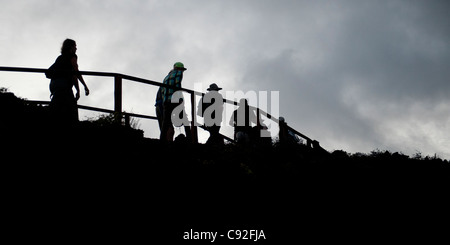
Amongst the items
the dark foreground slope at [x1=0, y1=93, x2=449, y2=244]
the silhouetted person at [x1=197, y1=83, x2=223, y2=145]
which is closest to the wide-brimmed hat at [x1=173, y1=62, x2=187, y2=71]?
the silhouetted person at [x1=197, y1=83, x2=223, y2=145]

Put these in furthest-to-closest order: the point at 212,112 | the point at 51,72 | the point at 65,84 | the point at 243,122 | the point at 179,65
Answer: the point at 243,122 < the point at 212,112 < the point at 179,65 < the point at 51,72 < the point at 65,84

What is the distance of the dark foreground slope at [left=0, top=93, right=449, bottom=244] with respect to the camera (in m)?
7.80

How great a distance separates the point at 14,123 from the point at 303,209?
5.15 meters

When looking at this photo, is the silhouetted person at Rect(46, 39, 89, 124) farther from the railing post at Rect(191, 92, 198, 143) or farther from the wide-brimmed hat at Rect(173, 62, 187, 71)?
the railing post at Rect(191, 92, 198, 143)

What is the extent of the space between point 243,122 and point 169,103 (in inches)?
122

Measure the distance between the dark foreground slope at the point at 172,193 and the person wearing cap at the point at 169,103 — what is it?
1470mm

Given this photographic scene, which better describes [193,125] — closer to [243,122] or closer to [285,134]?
[243,122]

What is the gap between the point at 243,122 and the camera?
50.3 feet

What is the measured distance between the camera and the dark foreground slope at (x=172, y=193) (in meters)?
7.80

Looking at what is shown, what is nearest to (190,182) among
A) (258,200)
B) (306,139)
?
(258,200)

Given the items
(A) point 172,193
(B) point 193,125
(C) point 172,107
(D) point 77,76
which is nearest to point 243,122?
(B) point 193,125

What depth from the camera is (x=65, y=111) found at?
33.5 feet

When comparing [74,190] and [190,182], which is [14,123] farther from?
[190,182]
